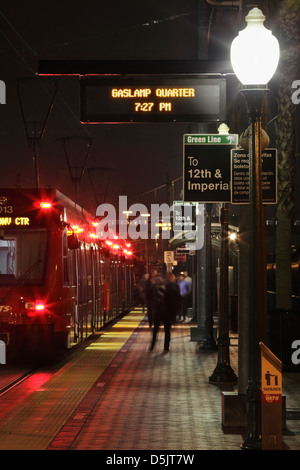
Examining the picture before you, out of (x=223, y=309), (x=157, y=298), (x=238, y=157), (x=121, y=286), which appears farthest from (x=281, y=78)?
(x=121, y=286)

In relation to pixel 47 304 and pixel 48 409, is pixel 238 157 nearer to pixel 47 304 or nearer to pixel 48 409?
pixel 48 409

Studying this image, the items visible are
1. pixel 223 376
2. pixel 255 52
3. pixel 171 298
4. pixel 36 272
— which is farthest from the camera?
pixel 171 298

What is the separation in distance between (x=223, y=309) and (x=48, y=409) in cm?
489

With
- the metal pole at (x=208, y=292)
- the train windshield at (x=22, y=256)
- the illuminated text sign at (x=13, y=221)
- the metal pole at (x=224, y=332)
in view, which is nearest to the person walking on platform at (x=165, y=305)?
the metal pole at (x=208, y=292)

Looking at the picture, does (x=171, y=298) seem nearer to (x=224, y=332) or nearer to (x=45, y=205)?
(x=45, y=205)

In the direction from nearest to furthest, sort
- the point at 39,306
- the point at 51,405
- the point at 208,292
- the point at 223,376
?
the point at 51,405
the point at 223,376
the point at 39,306
the point at 208,292

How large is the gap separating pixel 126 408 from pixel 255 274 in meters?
4.26

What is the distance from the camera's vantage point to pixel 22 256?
1920 centimetres

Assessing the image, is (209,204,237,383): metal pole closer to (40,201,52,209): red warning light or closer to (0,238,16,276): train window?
(40,201,52,209): red warning light

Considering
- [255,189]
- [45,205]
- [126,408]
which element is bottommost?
[126,408]

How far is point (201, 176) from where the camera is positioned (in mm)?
12609

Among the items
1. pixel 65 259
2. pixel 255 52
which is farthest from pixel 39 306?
pixel 255 52

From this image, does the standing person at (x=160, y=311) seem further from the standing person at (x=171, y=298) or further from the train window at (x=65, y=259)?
the train window at (x=65, y=259)

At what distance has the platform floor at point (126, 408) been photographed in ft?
34.4
